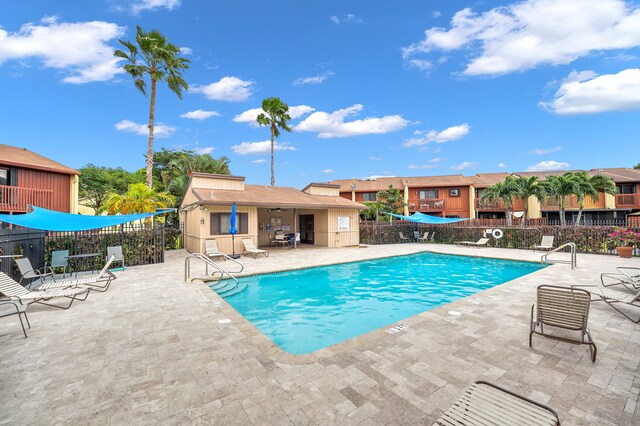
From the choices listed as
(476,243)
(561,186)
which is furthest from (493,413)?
(561,186)

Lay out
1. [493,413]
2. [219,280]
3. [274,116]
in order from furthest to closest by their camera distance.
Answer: [274,116]
[219,280]
[493,413]

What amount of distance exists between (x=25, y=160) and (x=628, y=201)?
46.2m

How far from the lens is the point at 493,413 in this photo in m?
2.17

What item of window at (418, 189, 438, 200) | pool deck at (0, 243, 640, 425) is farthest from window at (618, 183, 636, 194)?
pool deck at (0, 243, 640, 425)

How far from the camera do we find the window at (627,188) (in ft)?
85.5

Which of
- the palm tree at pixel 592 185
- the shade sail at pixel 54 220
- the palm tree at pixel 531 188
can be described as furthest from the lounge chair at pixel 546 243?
the shade sail at pixel 54 220

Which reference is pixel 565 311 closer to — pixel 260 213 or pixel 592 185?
pixel 260 213

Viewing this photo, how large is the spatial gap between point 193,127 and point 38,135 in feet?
68.7

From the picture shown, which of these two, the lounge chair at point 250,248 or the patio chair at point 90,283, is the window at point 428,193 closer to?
the lounge chair at point 250,248

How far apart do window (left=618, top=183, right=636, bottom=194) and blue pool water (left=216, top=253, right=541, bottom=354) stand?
76.7ft

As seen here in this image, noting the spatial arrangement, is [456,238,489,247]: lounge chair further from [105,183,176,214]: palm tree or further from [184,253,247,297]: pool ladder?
[105,183,176,214]: palm tree

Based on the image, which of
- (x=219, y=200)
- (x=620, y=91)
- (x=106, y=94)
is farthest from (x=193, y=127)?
(x=620, y=91)

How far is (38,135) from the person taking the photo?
127ft

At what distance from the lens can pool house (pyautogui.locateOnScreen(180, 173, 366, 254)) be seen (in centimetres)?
1526
